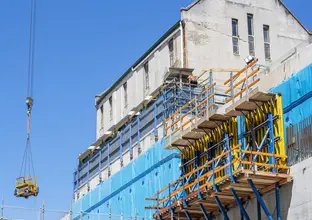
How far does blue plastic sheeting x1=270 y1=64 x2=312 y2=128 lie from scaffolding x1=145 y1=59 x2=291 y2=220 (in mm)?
350

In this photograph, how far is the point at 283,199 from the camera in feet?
99.5

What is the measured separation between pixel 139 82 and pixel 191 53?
605cm

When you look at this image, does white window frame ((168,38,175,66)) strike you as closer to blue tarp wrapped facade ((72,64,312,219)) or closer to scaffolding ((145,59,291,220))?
blue tarp wrapped facade ((72,64,312,219))

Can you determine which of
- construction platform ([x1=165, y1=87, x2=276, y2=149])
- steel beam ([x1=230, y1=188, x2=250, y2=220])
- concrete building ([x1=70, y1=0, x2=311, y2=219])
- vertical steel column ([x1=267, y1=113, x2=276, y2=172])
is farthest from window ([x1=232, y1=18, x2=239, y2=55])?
steel beam ([x1=230, y1=188, x2=250, y2=220])

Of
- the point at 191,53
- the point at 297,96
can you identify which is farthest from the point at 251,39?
the point at 297,96

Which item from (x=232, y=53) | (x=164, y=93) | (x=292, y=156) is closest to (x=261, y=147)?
(x=292, y=156)

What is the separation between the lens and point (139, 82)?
52438 millimetres

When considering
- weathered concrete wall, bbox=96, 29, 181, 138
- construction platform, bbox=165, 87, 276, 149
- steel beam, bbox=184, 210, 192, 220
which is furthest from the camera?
weathered concrete wall, bbox=96, 29, 181, 138

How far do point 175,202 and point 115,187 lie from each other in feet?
46.1

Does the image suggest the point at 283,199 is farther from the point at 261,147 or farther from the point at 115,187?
the point at 115,187

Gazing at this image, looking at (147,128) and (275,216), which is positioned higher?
(147,128)

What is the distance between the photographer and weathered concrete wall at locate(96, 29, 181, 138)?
49094 mm

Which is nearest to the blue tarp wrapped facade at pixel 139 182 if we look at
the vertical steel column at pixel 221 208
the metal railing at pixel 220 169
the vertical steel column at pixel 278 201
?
the metal railing at pixel 220 169

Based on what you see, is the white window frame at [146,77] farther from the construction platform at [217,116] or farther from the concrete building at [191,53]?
the construction platform at [217,116]
